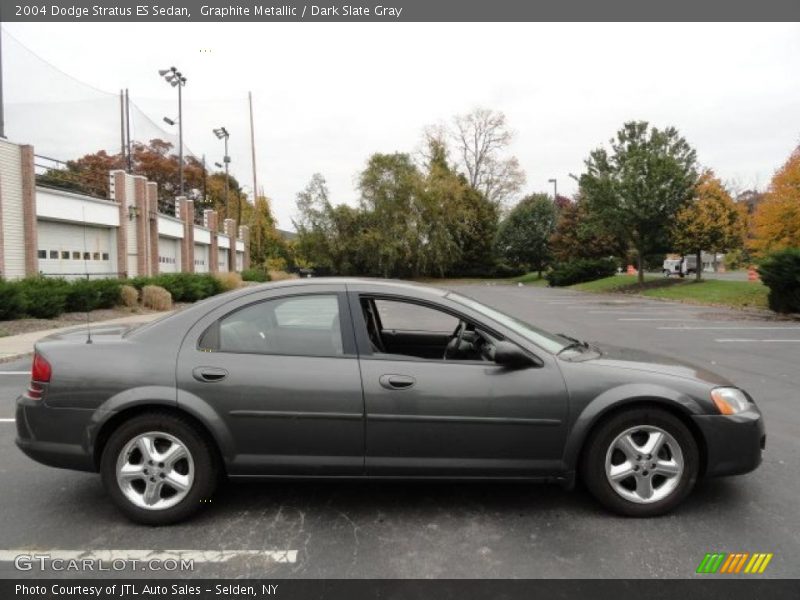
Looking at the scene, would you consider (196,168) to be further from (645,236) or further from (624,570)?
(624,570)

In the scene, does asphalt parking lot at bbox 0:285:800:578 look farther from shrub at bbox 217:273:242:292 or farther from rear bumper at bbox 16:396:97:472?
shrub at bbox 217:273:242:292

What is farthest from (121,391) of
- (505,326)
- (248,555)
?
(505,326)

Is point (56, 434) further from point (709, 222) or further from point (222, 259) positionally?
point (222, 259)

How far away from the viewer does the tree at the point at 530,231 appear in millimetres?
53531

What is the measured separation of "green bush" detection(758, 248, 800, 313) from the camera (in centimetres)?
1667

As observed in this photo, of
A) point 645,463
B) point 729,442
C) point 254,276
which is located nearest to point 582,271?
point 254,276

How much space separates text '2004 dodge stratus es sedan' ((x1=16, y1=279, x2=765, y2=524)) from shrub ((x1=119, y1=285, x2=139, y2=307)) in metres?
16.2

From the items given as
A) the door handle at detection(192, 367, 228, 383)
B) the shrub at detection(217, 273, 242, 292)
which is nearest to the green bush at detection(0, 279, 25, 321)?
the shrub at detection(217, 273, 242, 292)

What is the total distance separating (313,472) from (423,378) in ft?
2.88

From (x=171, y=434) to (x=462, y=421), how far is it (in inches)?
68.7

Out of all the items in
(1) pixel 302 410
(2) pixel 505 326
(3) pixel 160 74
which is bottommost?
(1) pixel 302 410

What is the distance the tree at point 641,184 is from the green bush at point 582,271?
38.0ft

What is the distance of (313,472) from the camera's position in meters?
3.35

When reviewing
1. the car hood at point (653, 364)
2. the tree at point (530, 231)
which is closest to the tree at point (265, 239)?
the tree at point (530, 231)
